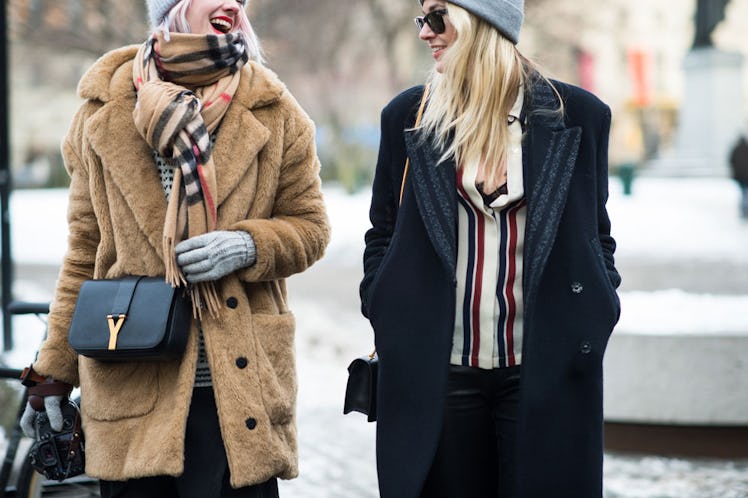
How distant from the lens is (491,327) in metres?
2.78

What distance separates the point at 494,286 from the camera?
2775 mm

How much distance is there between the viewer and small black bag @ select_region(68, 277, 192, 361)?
281 cm

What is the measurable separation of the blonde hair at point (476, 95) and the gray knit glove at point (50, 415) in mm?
1271

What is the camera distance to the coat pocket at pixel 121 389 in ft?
9.71

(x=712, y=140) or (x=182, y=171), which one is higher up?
(x=712, y=140)

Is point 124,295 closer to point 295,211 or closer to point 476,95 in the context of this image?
point 295,211

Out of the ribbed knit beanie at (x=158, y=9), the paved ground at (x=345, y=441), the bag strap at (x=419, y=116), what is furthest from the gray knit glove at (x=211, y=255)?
the paved ground at (x=345, y=441)

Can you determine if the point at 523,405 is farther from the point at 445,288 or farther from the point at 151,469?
the point at 151,469

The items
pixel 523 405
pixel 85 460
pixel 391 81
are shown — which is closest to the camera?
pixel 523 405

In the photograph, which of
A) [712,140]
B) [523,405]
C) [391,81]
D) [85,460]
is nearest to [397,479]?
[523,405]

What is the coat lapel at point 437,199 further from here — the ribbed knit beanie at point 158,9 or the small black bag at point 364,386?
the ribbed knit beanie at point 158,9

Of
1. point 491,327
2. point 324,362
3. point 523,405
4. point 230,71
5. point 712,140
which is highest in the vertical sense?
point 712,140

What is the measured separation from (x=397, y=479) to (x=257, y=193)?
887 mm

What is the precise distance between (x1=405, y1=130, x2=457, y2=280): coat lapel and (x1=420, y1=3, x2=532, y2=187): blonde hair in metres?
0.04
